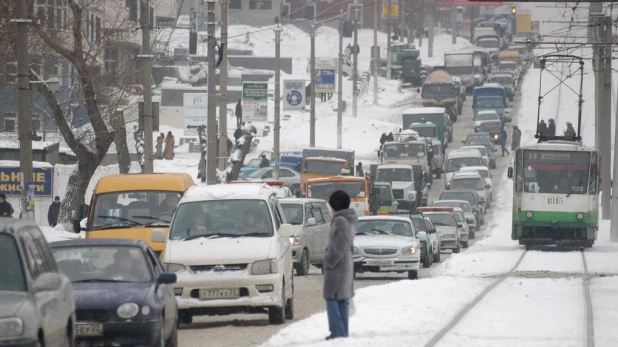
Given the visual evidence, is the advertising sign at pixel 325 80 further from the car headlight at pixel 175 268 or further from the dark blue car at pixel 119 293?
the dark blue car at pixel 119 293

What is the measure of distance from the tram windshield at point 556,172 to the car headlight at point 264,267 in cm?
2132

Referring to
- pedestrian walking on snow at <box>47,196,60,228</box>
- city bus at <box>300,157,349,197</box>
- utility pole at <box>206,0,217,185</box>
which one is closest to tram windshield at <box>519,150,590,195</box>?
utility pole at <box>206,0,217,185</box>

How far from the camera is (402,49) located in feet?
371

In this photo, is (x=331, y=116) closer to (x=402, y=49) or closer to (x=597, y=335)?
(x=402, y=49)

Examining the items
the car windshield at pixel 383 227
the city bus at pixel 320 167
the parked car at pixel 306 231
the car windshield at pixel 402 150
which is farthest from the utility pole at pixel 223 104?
the car windshield at pixel 402 150

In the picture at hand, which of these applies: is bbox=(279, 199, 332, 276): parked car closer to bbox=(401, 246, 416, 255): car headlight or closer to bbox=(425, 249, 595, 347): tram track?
bbox=(401, 246, 416, 255): car headlight

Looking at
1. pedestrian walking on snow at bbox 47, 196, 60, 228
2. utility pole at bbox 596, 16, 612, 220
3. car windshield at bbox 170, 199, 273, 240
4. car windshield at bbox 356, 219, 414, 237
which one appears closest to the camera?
car windshield at bbox 170, 199, 273, 240

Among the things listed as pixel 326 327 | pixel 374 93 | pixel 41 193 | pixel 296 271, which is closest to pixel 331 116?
pixel 374 93

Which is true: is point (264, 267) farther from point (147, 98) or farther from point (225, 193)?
point (147, 98)

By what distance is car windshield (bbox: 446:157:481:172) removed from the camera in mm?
65312

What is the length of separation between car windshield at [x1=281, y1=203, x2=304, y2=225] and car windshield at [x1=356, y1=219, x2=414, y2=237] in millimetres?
1250

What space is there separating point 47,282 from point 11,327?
0.79 metres

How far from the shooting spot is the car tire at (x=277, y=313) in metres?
17.2

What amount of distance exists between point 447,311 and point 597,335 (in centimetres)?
303
